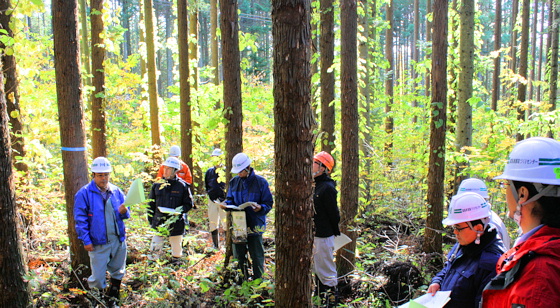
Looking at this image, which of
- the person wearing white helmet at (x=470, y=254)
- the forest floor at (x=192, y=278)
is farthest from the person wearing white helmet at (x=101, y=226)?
the person wearing white helmet at (x=470, y=254)

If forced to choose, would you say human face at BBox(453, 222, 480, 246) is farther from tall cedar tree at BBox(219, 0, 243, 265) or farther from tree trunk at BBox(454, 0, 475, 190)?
tree trunk at BBox(454, 0, 475, 190)

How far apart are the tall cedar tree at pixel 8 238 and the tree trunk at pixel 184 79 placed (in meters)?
7.62

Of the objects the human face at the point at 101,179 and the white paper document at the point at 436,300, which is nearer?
the white paper document at the point at 436,300

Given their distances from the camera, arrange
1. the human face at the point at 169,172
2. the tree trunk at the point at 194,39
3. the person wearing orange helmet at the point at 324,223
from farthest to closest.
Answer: the tree trunk at the point at 194,39 → the human face at the point at 169,172 → the person wearing orange helmet at the point at 324,223

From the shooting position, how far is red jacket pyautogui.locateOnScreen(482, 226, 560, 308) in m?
1.44

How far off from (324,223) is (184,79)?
25.8 ft

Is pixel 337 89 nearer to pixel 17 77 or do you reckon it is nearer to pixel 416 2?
pixel 17 77

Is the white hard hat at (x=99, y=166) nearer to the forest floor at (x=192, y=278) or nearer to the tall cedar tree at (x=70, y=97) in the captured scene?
the tall cedar tree at (x=70, y=97)

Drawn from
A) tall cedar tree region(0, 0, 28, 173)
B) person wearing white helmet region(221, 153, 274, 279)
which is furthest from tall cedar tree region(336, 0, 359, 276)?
tall cedar tree region(0, 0, 28, 173)

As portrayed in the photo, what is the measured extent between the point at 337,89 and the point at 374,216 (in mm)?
4202

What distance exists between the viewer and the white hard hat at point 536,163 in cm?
169

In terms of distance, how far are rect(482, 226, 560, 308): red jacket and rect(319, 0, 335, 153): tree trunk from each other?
18.3 ft

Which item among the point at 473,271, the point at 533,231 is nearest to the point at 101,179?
the point at 473,271

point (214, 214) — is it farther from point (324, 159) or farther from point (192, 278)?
point (324, 159)
